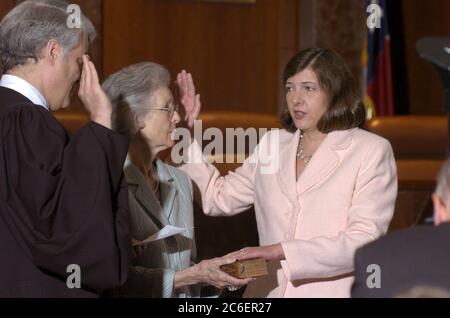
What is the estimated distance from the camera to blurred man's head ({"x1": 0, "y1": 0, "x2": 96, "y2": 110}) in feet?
7.21

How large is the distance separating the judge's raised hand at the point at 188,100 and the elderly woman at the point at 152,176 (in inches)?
5.8

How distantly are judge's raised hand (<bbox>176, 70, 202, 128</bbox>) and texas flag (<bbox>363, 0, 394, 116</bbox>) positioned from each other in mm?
3925

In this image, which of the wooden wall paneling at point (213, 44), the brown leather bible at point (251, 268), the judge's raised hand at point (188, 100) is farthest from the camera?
the wooden wall paneling at point (213, 44)

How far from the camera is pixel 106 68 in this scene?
5.79 meters

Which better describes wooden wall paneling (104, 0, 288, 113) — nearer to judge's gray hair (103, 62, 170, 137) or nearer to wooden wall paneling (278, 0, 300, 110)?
wooden wall paneling (278, 0, 300, 110)

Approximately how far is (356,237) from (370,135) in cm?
30

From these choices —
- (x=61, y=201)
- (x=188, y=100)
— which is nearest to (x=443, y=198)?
(x=61, y=201)

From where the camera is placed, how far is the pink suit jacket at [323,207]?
2551mm

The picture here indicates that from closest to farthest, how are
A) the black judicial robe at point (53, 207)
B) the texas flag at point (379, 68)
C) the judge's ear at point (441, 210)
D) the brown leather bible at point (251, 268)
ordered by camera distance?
the judge's ear at point (441, 210), the black judicial robe at point (53, 207), the brown leather bible at point (251, 268), the texas flag at point (379, 68)

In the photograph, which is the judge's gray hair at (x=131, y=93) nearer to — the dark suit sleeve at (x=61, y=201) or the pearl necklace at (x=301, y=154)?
the pearl necklace at (x=301, y=154)

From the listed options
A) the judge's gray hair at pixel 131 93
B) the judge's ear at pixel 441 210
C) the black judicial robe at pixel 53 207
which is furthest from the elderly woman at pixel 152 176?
the judge's ear at pixel 441 210

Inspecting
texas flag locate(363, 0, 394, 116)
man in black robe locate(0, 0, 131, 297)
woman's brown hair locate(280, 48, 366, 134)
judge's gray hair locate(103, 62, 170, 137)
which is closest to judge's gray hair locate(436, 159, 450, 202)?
man in black robe locate(0, 0, 131, 297)

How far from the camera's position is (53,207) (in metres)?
2.08
